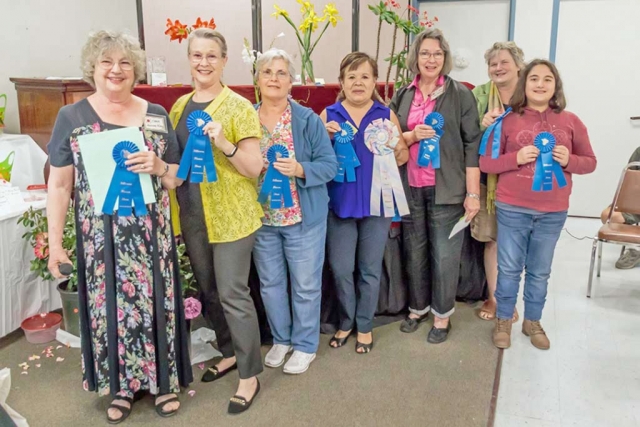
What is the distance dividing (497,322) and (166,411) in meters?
1.57

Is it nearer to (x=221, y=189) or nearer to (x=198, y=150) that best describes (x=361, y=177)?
(x=221, y=189)

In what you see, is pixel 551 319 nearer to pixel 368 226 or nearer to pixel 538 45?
pixel 368 226

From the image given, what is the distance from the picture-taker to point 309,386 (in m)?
2.33

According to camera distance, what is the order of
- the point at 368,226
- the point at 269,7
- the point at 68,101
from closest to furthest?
the point at 368,226, the point at 68,101, the point at 269,7

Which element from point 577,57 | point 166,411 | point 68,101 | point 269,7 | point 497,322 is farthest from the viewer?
point 577,57

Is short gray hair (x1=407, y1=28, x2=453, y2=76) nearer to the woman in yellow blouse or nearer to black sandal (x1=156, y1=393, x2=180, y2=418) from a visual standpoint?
the woman in yellow blouse

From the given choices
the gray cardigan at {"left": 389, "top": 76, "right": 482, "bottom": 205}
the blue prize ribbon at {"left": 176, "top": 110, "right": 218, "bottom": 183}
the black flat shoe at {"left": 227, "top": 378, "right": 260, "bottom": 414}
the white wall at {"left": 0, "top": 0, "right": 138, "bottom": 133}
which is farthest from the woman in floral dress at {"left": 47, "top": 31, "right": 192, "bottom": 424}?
the white wall at {"left": 0, "top": 0, "right": 138, "bottom": 133}

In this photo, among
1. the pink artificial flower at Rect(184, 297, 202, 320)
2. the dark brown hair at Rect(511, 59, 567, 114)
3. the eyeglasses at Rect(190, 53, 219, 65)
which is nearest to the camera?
the eyeglasses at Rect(190, 53, 219, 65)

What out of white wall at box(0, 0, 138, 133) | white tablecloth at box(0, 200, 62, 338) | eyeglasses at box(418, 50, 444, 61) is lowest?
white tablecloth at box(0, 200, 62, 338)

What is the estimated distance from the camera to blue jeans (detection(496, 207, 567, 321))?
8.20ft

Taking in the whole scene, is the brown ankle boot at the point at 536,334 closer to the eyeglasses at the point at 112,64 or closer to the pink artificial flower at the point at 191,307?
the pink artificial flower at the point at 191,307

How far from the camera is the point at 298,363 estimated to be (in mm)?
2438

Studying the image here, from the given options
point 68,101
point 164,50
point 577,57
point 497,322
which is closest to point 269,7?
point 164,50

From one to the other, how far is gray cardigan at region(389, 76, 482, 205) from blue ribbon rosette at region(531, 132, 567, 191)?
274 millimetres
